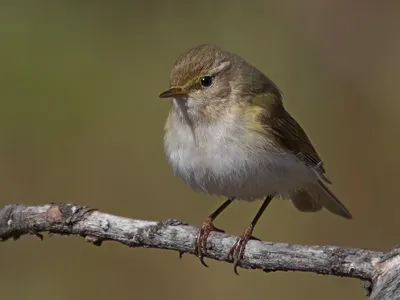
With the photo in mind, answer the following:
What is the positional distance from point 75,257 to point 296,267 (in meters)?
3.04

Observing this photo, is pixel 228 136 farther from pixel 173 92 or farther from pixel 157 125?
pixel 157 125

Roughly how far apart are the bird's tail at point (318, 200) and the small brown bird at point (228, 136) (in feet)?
1.02

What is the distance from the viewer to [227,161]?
4.22 metres

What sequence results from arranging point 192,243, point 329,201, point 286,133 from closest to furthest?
point 192,243 → point 286,133 → point 329,201

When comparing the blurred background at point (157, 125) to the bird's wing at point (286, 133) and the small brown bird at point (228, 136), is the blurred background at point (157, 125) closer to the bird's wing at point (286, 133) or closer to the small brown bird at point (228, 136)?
the bird's wing at point (286, 133)

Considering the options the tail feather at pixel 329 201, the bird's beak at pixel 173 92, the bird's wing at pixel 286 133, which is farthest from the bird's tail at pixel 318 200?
the bird's beak at pixel 173 92

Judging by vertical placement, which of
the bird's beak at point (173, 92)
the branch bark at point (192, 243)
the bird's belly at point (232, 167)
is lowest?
the branch bark at point (192, 243)

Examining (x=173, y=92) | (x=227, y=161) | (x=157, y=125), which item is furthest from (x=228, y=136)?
(x=157, y=125)

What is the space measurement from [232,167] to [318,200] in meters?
1.13

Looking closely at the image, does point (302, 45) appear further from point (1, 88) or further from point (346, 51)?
point (1, 88)

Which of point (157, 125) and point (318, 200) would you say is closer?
point (318, 200)

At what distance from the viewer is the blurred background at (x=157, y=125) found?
6129 mm

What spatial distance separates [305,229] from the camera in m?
6.34

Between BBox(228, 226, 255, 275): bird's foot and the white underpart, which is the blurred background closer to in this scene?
the white underpart
